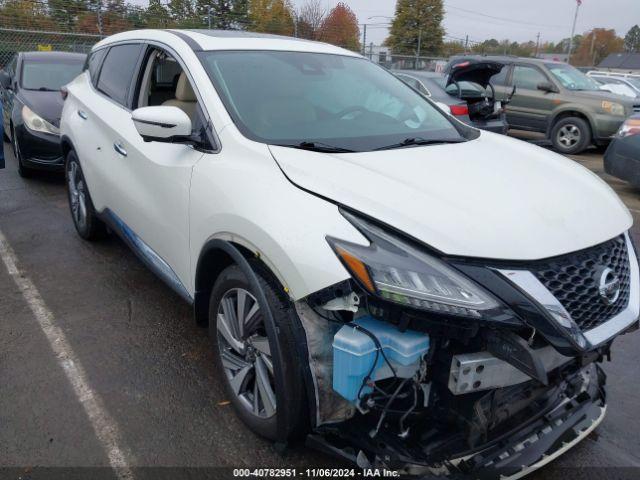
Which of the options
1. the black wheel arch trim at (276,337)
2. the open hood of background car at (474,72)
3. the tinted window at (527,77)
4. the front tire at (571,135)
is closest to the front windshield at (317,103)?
the black wheel arch trim at (276,337)

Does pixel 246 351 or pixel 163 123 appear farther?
pixel 163 123

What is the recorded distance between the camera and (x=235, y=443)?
252cm

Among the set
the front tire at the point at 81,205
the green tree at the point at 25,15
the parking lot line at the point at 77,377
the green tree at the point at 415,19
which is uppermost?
the green tree at the point at 415,19

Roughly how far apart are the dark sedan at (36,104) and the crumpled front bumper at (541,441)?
6198 mm

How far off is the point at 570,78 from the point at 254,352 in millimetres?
10869

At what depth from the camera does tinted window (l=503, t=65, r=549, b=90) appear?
1095cm

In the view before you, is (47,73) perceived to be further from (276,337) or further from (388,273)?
(388,273)

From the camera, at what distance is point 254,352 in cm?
239

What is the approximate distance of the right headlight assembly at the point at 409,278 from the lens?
179 cm

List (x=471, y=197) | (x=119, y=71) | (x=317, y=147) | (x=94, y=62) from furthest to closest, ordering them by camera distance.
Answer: (x=94, y=62), (x=119, y=71), (x=317, y=147), (x=471, y=197)

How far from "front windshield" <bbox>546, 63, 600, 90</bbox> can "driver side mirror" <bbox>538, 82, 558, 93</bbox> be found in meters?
0.20

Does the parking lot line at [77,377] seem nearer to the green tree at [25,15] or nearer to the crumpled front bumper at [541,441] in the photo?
the crumpled front bumper at [541,441]

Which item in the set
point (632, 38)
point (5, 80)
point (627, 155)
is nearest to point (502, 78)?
point (627, 155)

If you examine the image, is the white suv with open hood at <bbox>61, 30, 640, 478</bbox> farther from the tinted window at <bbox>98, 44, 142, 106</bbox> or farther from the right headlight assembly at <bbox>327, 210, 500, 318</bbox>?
the tinted window at <bbox>98, 44, 142, 106</bbox>
